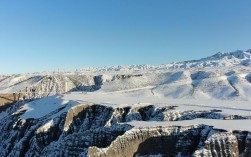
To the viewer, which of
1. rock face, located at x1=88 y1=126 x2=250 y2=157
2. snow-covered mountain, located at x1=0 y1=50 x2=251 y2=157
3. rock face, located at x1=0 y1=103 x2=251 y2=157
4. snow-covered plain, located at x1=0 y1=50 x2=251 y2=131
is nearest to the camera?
rock face, located at x1=0 y1=103 x2=251 y2=157

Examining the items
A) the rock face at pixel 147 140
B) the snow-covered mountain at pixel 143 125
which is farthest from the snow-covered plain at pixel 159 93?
the rock face at pixel 147 140

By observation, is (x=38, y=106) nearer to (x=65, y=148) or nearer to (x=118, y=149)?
(x=65, y=148)

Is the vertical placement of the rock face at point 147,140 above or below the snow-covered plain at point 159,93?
below

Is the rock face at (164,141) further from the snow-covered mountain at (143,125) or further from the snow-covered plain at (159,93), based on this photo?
the snow-covered plain at (159,93)

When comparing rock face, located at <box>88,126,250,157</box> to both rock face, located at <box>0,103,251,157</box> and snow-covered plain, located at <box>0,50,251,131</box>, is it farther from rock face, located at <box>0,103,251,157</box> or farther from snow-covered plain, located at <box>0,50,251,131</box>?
snow-covered plain, located at <box>0,50,251,131</box>

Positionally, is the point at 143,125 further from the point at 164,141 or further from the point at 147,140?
the point at 164,141

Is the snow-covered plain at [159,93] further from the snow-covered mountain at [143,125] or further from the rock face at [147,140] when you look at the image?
the rock face at [147,140]

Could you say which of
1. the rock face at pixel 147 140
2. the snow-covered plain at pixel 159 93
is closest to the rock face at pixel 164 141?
the rock face at pixel 147 140

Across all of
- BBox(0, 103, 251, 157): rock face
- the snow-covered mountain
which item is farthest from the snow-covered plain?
BBox(0, 103, 251, 157): rock face

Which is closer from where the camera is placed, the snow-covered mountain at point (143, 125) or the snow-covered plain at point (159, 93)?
the snow-covered mountain at point (143, 125)

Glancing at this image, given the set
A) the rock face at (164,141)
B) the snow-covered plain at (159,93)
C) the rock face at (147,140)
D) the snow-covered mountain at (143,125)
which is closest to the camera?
the rock face at (147,140)

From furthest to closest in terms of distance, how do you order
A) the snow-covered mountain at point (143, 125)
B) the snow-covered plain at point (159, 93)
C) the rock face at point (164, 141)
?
1. the snow-covered plain at point (159, 93)
2. the snow-covered mountain at point (143, 125)
3. the rock face at point (164, 141)

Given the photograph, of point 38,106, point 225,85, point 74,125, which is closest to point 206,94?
point 225,85
